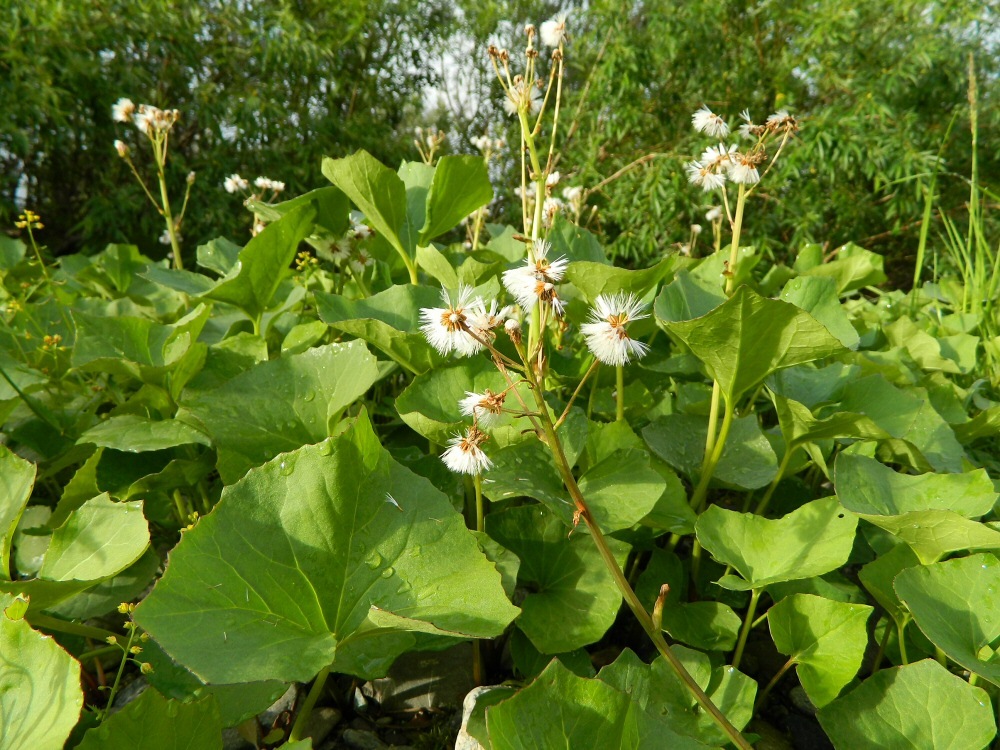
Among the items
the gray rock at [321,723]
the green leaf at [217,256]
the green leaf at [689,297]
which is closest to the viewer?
the gray rock at [321,723]

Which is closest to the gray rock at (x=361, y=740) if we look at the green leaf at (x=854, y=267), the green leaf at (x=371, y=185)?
the green leaf at (x=371, y=185)

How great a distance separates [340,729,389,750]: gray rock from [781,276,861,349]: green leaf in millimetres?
932

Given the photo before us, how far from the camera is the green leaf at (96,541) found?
81 centimetres

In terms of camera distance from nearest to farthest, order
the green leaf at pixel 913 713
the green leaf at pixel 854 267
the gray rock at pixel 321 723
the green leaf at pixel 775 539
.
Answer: the green leaf at pixel 913 713 → the green leaf at pixel 775 539 → the gray rock at pixel 321 723 → the green leaf at pixel 854 267

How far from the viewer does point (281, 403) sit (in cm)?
105

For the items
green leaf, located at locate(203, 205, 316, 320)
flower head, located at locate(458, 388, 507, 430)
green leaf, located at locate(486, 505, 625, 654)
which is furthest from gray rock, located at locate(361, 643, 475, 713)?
green leaf, located at locate(203, 205, 316, 320)

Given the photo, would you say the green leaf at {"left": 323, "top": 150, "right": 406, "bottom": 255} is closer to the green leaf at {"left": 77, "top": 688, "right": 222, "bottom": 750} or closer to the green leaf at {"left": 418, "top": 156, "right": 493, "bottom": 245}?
the green leaf at {"left": 418, "top": 156, "right": 493, "bottom": 245}

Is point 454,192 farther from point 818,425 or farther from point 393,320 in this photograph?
point 818,425

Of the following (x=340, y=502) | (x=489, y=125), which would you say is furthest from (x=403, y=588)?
(x=489, y=125)

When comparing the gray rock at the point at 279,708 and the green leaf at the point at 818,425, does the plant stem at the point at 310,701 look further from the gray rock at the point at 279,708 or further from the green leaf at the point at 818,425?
the green leaf at the point at 818,425

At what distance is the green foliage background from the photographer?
4.88 m

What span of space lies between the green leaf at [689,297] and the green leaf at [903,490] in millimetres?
305

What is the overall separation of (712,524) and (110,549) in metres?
0.76

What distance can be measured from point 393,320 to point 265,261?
289 millimetres
